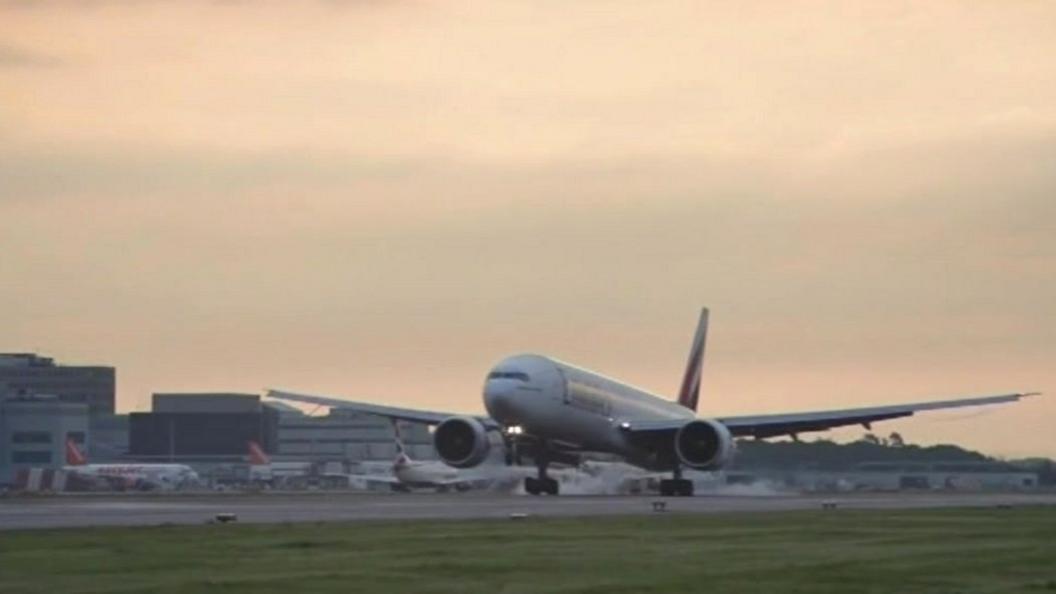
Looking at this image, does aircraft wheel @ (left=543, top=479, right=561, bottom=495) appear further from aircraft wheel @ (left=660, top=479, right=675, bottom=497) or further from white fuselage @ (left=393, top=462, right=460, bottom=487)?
white fuselage @ (left=393, top=462, right=460, bottom=487)

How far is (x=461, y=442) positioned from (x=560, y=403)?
23.1 ft

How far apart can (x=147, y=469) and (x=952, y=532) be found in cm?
12917

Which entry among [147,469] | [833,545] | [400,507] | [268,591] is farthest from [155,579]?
[147,469]

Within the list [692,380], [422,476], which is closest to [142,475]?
[422,476]

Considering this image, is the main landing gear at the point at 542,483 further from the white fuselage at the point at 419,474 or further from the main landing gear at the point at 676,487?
the white fuselage at the point at 419,474

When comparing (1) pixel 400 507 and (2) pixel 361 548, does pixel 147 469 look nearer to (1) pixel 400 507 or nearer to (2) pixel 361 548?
(1) pixel 400 507

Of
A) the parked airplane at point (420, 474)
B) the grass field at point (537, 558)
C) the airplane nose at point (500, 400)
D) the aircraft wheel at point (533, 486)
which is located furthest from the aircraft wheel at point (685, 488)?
the grass field at point (537, 558)

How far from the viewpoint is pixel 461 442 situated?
96375 mm

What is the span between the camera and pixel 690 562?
116ft

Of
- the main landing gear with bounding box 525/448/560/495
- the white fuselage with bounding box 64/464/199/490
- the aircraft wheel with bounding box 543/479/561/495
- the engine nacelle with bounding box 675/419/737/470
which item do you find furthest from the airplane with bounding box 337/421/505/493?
the engine nacelle with bounding box 675/419/737/470

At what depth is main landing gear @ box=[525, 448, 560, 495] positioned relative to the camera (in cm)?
9356

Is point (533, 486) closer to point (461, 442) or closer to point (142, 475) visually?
point (461, 442)

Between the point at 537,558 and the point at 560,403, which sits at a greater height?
the point at 560,403

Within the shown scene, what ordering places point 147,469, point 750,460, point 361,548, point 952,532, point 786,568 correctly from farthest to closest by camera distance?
point 147,469 < point 750,460 < point 952,532 < point 361,548 < point 786,568
